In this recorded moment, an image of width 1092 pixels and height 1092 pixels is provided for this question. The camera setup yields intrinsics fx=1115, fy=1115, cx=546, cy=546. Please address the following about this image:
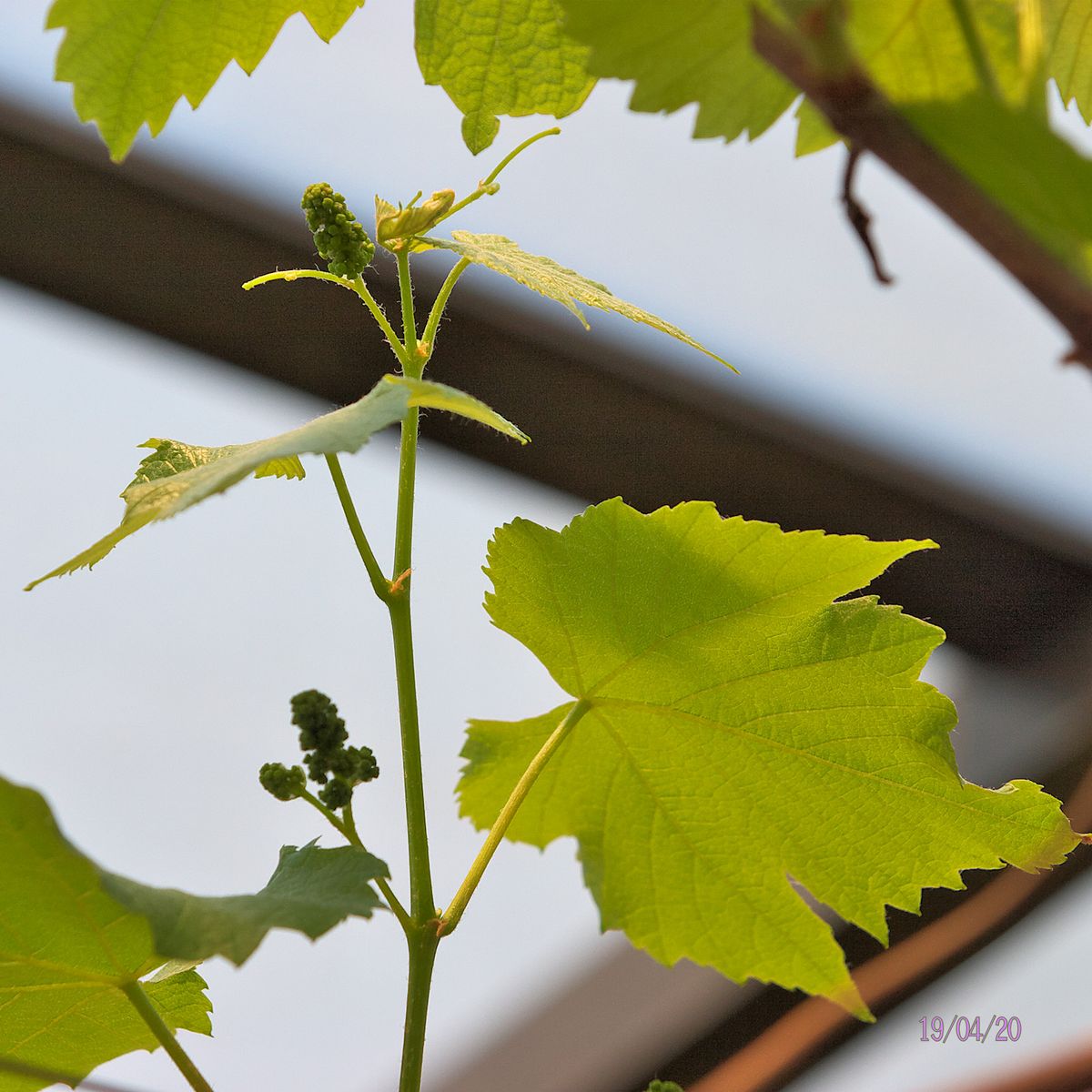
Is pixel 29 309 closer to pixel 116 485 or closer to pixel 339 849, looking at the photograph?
pixel 116 485

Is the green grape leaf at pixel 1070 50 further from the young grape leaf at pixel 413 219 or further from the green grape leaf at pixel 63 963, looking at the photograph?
the green grape leaf at pixel 63 963

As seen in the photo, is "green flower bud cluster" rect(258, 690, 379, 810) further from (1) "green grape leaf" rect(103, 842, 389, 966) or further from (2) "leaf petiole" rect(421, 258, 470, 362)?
(2) "leaf petiole" rect(421, 258, 470, 362)

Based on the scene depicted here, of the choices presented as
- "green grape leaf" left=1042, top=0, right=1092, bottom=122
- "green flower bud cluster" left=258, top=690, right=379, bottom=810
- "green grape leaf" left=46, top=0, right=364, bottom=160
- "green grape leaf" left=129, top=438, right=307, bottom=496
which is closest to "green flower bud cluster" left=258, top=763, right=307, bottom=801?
"green flower bud cluster" left=258, top=690, right=379, bottom=810

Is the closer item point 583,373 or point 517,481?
point 583,373

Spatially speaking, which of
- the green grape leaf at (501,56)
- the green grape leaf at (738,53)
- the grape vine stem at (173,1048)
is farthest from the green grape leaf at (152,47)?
the grape vine stem at (173,1048)

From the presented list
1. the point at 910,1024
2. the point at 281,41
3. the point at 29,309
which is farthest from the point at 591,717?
the point at 910,1024

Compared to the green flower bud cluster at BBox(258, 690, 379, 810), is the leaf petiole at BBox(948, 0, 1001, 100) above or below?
above
